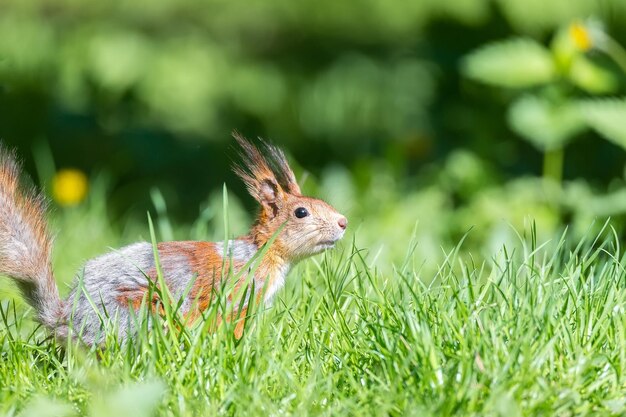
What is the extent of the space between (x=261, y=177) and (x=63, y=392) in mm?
1086

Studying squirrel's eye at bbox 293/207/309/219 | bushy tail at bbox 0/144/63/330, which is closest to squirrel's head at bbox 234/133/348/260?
squirrel's eye at bbox 293/207/309/219

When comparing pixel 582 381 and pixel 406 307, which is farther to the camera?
pixel 406 307

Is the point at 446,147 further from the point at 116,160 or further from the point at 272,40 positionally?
the point at 116,160

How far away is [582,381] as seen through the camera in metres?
2.23

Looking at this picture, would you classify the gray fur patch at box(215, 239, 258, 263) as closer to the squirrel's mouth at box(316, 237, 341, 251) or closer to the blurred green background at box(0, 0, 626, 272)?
the squirrel's mouth at box(316, 237, 341, 251)

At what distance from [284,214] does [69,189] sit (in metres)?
1.87

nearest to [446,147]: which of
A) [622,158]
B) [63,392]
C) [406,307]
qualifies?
[622,158]

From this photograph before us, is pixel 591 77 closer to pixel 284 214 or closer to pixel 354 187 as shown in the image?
pixel 354 187

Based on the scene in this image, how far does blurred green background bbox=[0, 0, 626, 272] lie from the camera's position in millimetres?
4770

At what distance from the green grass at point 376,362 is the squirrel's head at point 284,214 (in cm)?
44

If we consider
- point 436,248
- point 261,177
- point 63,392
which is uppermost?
point 261,177

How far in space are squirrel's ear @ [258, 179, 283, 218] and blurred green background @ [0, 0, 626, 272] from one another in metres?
1.26

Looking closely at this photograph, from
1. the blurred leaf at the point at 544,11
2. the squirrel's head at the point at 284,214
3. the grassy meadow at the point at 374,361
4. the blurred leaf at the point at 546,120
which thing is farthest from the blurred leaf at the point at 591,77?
the grassy meadow at the point at 374,361

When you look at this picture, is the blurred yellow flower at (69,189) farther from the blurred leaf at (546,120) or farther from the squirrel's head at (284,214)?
the blurred leaf at (546,120)
